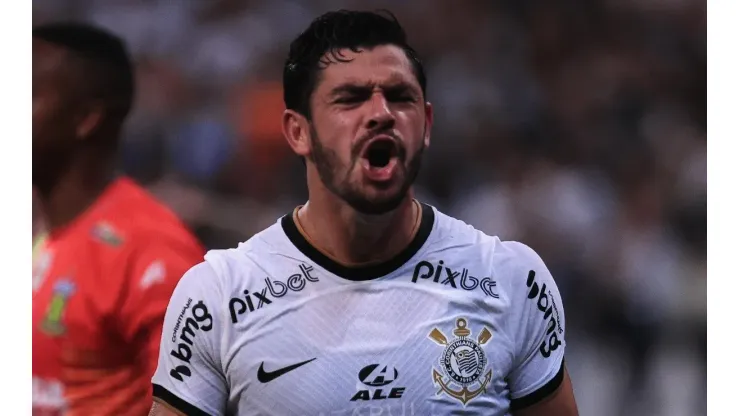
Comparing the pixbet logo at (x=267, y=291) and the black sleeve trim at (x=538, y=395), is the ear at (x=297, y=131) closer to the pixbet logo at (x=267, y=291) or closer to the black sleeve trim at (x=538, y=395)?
the pixbet logo at (x=267, y=291)

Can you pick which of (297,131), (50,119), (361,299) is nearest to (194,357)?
(361,299)

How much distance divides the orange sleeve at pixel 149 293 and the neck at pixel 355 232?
0.36 metres

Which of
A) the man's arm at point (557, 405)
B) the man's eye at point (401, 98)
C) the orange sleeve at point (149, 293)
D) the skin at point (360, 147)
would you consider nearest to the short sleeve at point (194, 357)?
the orange sleeve at point (149, 293)

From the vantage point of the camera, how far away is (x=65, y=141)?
2.12 m

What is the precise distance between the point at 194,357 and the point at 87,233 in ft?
1.68

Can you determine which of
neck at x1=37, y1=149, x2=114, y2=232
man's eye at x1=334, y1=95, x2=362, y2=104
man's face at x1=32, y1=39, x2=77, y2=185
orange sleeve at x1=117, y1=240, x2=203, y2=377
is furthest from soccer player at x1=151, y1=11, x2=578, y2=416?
man's face at x1=32, y1=39, x2=77, y2=185

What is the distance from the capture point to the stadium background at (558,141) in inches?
83.4

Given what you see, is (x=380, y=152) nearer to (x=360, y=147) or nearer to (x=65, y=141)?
(x=360, y=147)

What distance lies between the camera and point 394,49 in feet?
6.04

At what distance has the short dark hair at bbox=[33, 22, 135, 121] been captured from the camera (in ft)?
6.92
